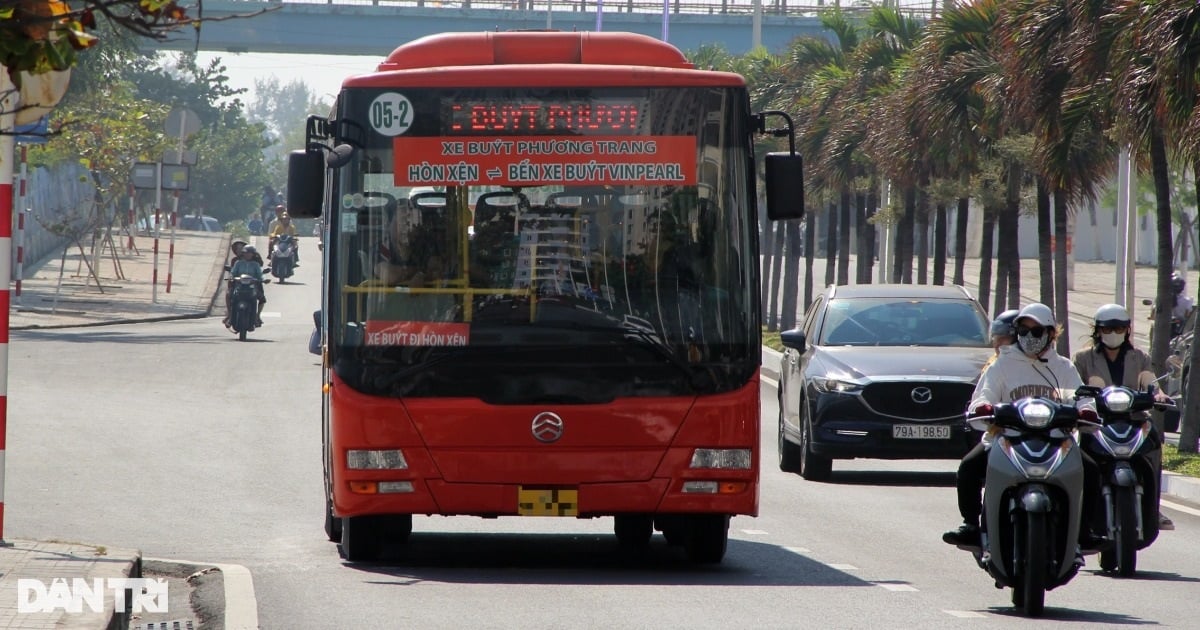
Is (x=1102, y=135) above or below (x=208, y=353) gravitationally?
above

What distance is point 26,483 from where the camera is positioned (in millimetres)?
15172

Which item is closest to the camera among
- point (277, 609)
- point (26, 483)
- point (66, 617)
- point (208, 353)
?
point (66, 617)

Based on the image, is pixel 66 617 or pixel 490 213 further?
pixel 490 213

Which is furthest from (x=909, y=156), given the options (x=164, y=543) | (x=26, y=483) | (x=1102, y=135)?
(x=164, y=543)

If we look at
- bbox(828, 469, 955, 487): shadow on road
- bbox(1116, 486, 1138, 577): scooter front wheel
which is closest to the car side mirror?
bbox(828, 469, 955, 487): shadow on road

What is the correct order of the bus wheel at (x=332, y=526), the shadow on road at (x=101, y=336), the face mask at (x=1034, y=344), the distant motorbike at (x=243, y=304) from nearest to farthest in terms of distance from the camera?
1. the face mask at (x=1034, y=344)
2. the bus wheel at (x=332, y=526)
3. the shadow on road at (x=101, y=336)
4. the distant motorbike at (x=243, y=304)

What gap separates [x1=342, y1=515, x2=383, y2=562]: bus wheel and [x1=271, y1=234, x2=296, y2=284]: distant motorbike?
1698 inches

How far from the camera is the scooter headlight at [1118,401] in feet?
34.4

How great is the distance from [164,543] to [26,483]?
12.1 feet

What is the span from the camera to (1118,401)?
1048cm

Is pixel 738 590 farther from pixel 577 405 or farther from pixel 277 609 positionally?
pixel 277 609

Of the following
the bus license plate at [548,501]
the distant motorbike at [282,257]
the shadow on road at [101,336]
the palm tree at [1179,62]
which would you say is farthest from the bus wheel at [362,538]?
the distant motorbike at [282,257]

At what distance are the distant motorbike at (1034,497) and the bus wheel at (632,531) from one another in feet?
10.7

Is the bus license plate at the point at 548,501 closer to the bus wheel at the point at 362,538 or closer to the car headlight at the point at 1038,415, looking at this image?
the bus wheel at the point at 362,538
